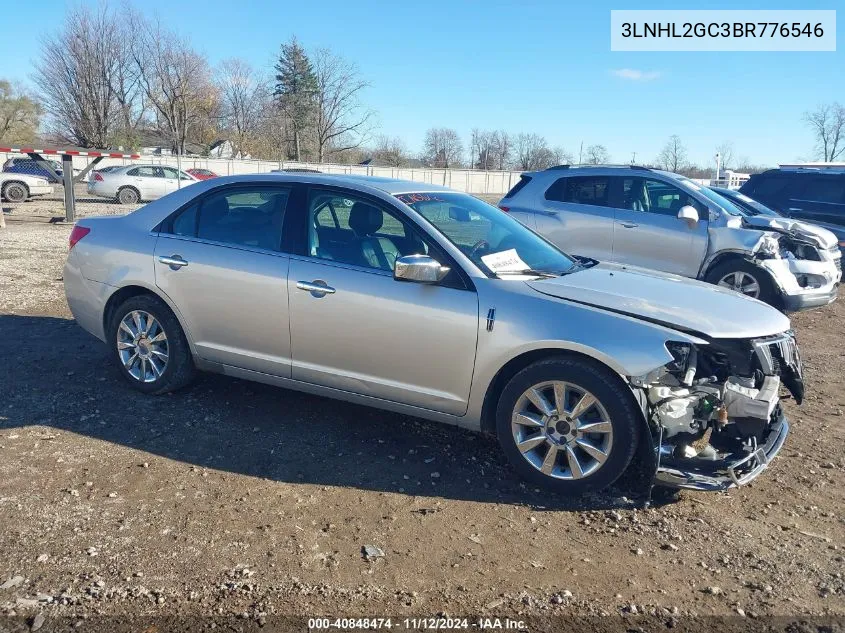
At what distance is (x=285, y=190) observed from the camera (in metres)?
4.74

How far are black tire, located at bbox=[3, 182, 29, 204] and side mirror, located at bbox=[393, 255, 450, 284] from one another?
21975mm

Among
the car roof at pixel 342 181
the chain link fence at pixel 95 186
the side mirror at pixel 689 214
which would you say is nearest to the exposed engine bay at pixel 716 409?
the car roof at pixel 342 181

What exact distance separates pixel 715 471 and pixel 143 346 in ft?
13.0

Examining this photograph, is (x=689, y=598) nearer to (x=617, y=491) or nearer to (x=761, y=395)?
(x=617, y=491)

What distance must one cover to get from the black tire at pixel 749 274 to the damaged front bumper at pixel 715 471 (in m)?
5.15

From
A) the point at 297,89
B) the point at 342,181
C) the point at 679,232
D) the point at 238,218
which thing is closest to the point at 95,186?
the point at 679,232

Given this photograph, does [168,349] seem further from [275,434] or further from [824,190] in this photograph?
[824,190]

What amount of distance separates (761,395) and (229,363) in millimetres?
3396

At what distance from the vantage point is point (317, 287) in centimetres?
435

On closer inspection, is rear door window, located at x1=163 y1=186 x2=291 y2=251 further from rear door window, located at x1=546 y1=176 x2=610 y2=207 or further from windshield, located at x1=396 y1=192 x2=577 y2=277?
rear door window, located at x1=546 y1=176 x2=610 y2=207

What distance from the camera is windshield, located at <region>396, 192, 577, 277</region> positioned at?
4.25 metres

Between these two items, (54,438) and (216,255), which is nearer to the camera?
(54,438)

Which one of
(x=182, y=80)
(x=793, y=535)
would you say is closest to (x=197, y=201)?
(x=793, y=535)

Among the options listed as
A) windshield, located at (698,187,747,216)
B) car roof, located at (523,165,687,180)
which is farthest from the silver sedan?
windshield, located at (698,187,747,216)
